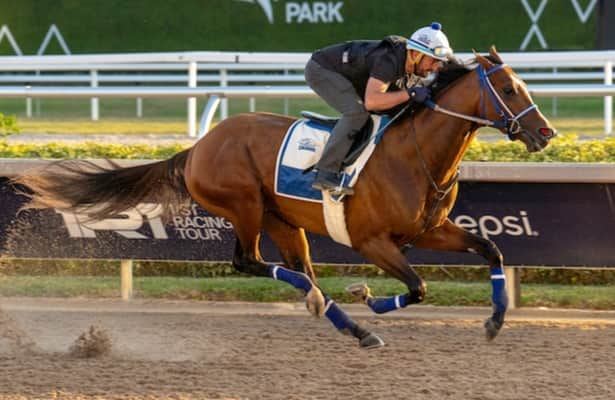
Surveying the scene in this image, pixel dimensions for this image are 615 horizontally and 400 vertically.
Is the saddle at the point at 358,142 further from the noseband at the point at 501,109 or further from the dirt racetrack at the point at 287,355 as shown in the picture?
the dirt racetrack at the point at 287,355

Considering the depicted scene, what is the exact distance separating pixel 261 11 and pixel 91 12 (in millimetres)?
1932

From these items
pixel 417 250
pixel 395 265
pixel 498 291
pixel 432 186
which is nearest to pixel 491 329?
pixel 498 291

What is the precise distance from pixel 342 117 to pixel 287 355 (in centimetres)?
117

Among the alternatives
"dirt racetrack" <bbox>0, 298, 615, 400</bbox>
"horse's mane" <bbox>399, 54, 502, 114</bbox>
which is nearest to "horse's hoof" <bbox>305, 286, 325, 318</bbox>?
"dirt racetrack" <bbox>0, 298, 615, 400</bbox>

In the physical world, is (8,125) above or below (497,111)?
below

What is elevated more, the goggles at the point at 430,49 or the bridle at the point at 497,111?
the goggles at the point at 430,49

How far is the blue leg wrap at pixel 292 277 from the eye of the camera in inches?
248

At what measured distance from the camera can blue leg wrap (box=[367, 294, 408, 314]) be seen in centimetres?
609

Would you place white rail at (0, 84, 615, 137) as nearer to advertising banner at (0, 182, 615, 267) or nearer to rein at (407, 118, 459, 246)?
advertising banner at (0, 182, 615, 267)

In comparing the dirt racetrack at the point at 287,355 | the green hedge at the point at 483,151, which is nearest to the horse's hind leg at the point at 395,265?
the dirt racetrack at the point at 287,355

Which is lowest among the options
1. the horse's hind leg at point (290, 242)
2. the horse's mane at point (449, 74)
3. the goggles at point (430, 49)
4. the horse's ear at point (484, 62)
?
the horse's hind leg at point (290, 242)

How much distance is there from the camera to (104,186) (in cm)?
695

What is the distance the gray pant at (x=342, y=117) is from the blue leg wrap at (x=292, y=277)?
585mm

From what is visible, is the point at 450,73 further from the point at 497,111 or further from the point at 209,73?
the point at 209,73
